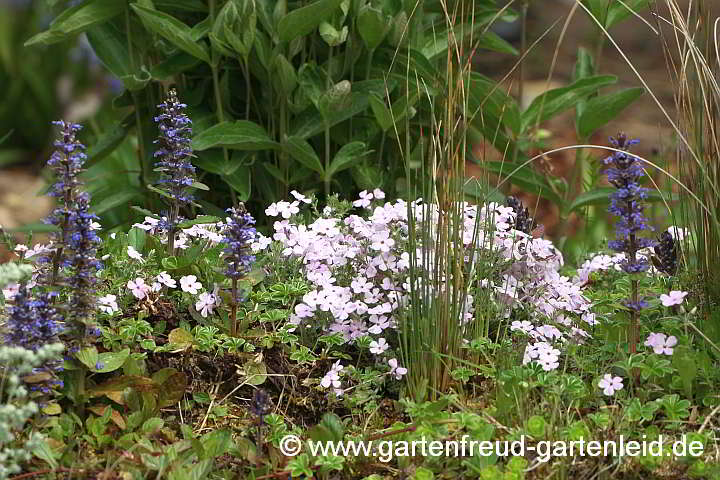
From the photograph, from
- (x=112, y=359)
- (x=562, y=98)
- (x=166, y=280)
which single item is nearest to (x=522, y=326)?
(x=166, y=280)

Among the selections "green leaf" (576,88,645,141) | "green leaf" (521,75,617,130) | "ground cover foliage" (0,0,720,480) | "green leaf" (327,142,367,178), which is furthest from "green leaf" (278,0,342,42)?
"green leaf" (576,88,645,141)

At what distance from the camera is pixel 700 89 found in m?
2.51

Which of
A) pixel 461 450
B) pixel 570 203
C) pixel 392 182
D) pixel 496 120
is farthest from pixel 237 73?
pixel 461 450

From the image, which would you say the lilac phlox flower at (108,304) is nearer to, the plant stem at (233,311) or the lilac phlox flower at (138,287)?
the lilac phlox flower at (138,287)

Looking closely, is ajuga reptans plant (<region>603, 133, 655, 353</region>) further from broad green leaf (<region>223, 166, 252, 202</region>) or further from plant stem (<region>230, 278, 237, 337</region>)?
broad green leaf (<region>223, 166, 252, 202</region>)

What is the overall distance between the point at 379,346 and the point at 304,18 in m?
1.25

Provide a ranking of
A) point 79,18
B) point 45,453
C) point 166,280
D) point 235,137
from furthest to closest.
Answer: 1. point 79,18
2. point 235,137
3. point 166,280
4. point 45,453

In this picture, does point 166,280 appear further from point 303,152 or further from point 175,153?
point 303,152

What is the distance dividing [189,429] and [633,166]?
1.27 metres

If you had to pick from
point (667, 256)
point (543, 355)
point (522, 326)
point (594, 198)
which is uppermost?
point (594, 198)

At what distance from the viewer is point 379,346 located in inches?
95.1

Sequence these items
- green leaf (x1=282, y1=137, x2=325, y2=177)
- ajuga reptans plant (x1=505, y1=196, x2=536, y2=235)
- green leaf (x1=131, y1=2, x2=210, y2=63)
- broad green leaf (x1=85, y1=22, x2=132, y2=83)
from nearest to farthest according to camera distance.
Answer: ajuga reptans plant (x1=505, y1=196, x2=536, y2=235), green leaf (x1=131, y1=2, x2=210, y2=63), green leaf (x1=282, y1=137, x2=325, y2=177), broad green leaf (x1=85, y1=22, x2=132, y2=83)

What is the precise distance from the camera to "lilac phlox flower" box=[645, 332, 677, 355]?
7.41ft

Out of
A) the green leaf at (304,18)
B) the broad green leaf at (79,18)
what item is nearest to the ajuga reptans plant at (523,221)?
the green leaf at (304,18)
